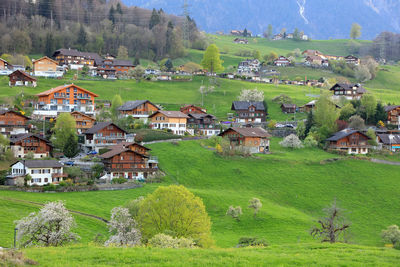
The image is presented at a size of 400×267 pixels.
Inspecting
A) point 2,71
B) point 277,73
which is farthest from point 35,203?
point 277,73

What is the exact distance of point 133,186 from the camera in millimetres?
68062

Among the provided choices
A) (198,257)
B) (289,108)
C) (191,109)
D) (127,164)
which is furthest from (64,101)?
(198,257)

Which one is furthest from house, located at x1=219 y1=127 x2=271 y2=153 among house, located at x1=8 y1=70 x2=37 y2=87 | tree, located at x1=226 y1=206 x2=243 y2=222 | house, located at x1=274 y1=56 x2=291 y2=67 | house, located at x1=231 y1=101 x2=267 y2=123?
house, located at x1=274 y1=56 x2=291 y2=67

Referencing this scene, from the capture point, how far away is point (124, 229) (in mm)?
42719

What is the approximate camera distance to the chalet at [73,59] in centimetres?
14875

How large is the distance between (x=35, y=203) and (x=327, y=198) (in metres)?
39.6

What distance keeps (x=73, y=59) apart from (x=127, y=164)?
84.8 meters

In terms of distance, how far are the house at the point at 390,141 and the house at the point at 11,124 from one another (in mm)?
65892

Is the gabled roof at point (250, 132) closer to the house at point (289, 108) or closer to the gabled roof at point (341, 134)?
the gabled roof at point (341, 134)

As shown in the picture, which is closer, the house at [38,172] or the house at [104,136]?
the house at [38,172]

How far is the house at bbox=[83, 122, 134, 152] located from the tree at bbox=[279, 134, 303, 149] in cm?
2901

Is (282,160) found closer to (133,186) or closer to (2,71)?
(133,186)

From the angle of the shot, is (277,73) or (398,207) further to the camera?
(277,73)

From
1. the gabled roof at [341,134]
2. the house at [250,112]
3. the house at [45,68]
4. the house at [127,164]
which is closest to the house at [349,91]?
the house at [250,112]
